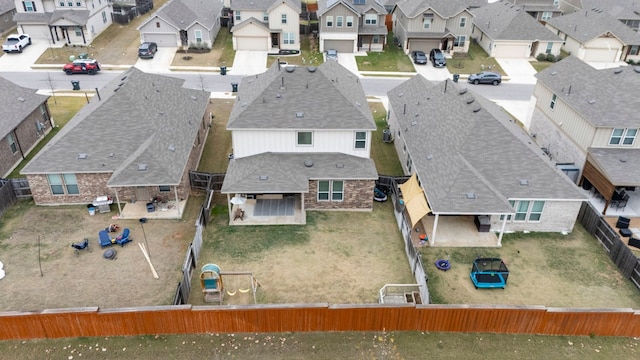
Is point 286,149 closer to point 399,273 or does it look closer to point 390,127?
point 399,273

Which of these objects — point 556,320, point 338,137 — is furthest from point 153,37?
point 556,320

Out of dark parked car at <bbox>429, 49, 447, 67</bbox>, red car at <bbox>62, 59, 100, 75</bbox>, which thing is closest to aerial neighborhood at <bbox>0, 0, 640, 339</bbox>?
red car at <bbox>62, 59, 100, 75</bbox>

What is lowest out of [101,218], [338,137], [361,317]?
[101,218]

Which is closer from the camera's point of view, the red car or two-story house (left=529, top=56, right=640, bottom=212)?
two-story house (left=529, top=56, right=640, bottom=212)

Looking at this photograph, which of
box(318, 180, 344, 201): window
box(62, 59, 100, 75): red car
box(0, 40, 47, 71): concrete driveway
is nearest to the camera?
box(318, 180, 344, 201): window

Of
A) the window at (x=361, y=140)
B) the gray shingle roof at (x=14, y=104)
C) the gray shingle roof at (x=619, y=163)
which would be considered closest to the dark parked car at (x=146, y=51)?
the gray shingle roof at (x=14, y=104)

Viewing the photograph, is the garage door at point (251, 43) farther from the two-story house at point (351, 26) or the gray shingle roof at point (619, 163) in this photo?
the gray shingle roof at point (619, 163)

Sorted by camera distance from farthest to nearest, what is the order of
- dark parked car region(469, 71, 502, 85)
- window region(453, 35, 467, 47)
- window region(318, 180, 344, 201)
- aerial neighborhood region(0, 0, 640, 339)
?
window region(453, 35, 467, 47), dark parked car region(469, 71, 502, 85), window region(318, 180, 344, 201), aerial neighborhood region(0, 0, 640, 339)

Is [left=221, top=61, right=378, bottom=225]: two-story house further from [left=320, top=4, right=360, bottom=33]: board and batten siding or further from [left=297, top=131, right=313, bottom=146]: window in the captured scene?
[left=320, top=4, right=360, bottom=33]: board and batten siding
